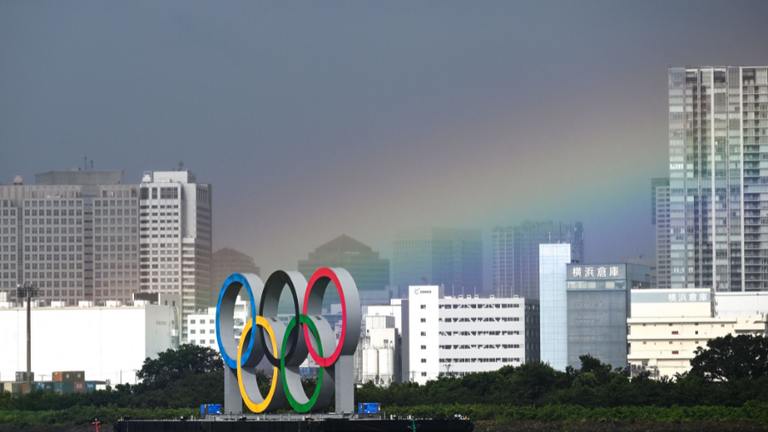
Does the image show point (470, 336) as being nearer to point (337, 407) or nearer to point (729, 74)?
point (729, 74)

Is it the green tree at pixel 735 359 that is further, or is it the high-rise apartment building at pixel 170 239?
the high-rise apartment building at pixel 170 239

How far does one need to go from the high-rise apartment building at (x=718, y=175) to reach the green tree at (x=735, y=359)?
229ft

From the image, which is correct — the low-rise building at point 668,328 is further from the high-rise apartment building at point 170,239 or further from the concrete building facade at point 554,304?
the high-rise apartment building at point 170,239

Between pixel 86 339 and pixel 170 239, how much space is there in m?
40.3

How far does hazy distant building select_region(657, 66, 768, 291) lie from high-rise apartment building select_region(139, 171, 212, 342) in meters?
83.6

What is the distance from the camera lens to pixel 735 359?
88750 millimetres

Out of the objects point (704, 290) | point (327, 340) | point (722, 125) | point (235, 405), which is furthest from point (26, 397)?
point (722, 125)

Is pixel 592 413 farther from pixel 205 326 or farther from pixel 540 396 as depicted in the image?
pixel 205 326

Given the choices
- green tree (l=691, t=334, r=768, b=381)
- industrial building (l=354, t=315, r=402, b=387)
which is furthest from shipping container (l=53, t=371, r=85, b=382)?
green tree (l=691, t=334, r=768, b=381)

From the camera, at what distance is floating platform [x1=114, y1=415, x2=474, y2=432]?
57422 millimetres

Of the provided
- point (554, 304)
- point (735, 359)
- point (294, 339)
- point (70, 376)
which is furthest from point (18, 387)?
point (735, 359)

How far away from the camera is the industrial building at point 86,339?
6063 inches

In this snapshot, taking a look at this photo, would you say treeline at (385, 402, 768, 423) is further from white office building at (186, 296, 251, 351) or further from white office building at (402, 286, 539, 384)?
white office building at (186, 296, 251, 351)

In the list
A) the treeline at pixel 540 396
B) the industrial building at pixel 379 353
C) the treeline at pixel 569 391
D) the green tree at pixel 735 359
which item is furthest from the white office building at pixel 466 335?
the green tree at pixel 735 359
